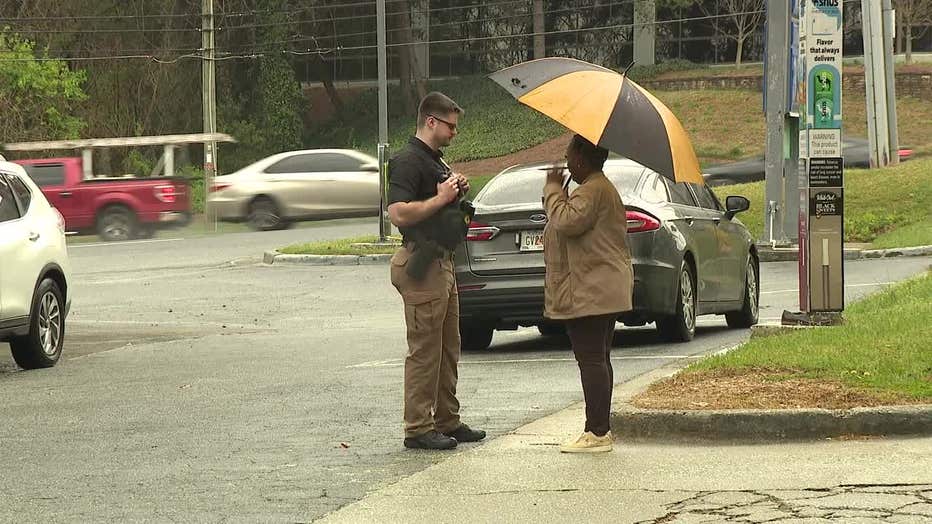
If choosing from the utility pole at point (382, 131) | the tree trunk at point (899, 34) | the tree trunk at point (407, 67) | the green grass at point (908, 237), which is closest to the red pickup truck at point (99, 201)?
the utility pole at point (382, 131)

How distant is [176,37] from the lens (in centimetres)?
6450

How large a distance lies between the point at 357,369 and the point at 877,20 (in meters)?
25.7

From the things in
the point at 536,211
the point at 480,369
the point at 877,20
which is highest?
the point at 877,20

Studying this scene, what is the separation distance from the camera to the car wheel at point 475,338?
14.6m

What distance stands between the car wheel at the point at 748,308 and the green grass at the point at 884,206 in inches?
409

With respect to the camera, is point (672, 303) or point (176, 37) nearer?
point (672, 303)

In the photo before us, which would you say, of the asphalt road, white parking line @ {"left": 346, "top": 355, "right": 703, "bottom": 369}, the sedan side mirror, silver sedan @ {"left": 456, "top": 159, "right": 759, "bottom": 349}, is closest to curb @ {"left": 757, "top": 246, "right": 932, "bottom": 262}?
the asphalt road

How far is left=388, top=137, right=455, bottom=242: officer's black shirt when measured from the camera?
8.80m

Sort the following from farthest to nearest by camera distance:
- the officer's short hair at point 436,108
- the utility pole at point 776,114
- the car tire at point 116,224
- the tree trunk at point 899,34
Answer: the tree trunk at point 899,34
the car tire at point 116,224
the utility pole at point 776,114
the officer's short hair at point 436,108

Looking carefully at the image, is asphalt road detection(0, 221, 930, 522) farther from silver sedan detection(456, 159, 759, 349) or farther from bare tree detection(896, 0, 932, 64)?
bare tree detection(896, 0, 932, 64)

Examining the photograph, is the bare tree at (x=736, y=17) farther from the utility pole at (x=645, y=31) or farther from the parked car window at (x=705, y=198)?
the parked car window at (x=705, y=198)

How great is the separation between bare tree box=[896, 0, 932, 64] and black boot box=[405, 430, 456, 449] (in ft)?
171

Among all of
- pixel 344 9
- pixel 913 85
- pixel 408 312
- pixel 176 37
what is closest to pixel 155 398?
pixel 408 312

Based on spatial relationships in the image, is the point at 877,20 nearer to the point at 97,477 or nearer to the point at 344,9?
Result: the point at 97,477
